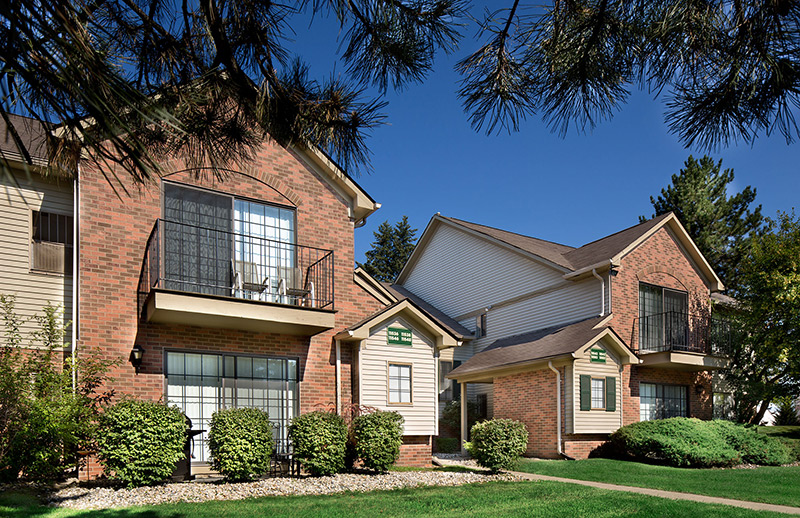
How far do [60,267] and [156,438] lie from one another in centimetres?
426

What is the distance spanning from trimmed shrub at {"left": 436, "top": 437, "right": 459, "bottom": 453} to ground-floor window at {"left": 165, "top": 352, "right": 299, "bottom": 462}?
8.76 metres

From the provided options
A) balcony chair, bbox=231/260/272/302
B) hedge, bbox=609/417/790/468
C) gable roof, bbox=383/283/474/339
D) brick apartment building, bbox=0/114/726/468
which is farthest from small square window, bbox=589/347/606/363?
balcony chair, bbox=231/260/272/302

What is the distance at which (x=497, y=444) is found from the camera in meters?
13.4

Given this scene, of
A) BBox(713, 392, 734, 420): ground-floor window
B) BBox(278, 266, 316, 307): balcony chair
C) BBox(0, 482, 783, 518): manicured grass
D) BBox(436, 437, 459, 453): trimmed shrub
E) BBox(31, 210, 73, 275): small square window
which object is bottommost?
BBox(436, 437, 459, 453): trimmed shrub

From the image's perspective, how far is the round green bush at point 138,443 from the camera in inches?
399

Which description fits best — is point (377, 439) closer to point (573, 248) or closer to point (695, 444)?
point (695, 444)

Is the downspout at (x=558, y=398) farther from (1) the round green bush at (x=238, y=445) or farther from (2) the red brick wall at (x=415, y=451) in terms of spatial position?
(1) the round green bush at (x=238, y=445)

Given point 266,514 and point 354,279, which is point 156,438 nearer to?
point 266,514

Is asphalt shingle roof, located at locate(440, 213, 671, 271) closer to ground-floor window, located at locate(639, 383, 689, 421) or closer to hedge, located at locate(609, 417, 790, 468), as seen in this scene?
ground-floor window, located at locate(639, 383, 689, 421)

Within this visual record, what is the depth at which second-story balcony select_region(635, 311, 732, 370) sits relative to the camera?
806 inches

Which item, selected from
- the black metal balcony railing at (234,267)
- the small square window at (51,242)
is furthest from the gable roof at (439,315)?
the small square window at (51,242)

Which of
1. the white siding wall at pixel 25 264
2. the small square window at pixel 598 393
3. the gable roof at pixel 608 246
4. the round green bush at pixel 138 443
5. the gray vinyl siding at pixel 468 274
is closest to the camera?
the round green bush at pixel 138 443

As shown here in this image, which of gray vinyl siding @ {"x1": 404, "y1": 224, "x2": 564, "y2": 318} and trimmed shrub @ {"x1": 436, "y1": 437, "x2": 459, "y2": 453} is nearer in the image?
trimmed shrub @ {"x1": 436, "y1": 437, "x2": 459, "y2": 453}

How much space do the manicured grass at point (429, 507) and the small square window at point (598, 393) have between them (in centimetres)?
806
